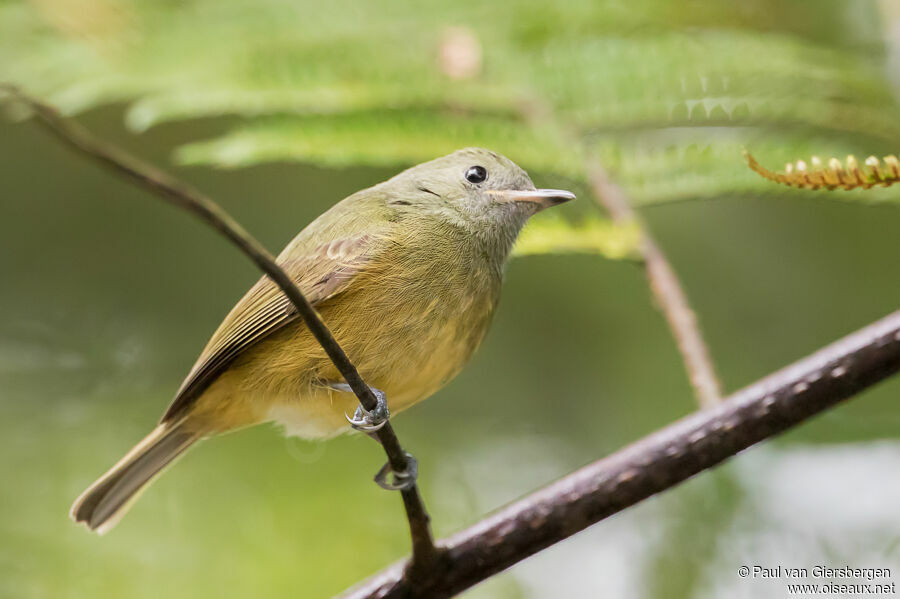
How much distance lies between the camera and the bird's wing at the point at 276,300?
2537 millimetres

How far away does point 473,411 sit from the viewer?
15.0 feet

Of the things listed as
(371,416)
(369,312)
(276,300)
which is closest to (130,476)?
(276,300)

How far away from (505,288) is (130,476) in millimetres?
2414

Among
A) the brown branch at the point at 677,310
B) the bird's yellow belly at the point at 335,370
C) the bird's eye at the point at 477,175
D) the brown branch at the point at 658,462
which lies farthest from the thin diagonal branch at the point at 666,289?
the bird's yellow belly at the point at 335,370

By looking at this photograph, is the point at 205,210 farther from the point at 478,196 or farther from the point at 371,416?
the point at 478,196

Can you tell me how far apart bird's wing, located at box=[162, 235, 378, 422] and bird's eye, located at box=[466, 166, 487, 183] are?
1.38 feet

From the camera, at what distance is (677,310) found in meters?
2.32

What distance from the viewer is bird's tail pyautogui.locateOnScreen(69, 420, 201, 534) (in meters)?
2.85

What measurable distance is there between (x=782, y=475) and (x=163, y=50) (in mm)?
2888

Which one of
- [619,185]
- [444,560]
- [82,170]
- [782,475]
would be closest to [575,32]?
[619,185]

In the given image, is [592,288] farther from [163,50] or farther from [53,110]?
[53,110]

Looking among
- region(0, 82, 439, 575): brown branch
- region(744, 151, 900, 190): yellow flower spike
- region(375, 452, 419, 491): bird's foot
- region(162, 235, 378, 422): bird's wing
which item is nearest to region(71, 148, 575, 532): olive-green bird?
region(162, 235, 378, 422): bird's wing

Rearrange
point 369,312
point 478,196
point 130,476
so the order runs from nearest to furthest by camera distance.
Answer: point 369,312 < point 478,196 < point 130,476

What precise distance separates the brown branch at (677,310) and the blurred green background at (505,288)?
157 millimetres
